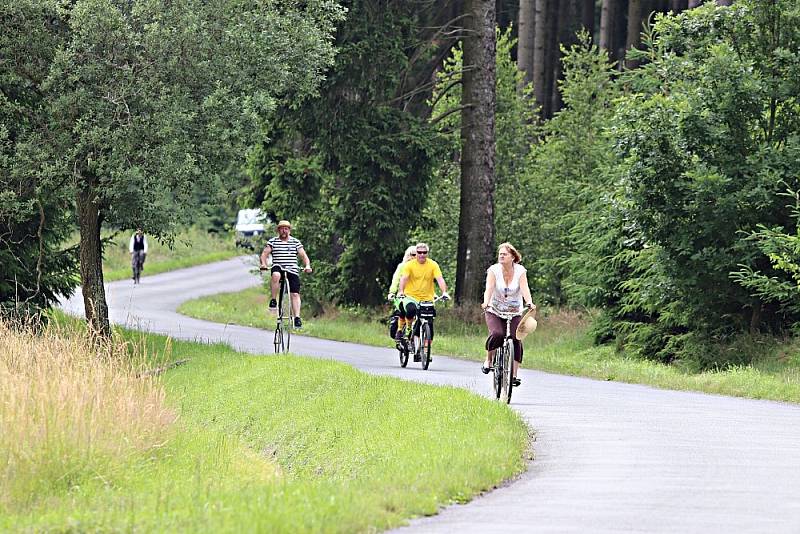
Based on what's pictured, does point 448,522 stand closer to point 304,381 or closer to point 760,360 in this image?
point 304,381

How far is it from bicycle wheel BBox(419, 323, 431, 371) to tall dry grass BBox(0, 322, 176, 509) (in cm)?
680

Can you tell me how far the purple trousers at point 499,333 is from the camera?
17266 mm

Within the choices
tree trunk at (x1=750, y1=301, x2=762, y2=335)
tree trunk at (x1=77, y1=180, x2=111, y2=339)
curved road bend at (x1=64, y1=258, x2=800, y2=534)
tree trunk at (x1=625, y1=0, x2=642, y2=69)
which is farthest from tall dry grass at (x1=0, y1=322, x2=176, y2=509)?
tree trunk at (x1=625, y1=0, x2=642, y2=69)

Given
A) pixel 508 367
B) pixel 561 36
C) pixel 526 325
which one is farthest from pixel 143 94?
pixel 561 36

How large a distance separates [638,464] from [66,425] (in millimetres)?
5280

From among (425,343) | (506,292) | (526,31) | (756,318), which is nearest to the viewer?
(506,292)

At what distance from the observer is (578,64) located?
129 feet

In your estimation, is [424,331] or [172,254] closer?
[424,331]

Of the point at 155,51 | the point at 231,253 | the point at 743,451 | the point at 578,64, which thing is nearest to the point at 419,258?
the point at 155,51

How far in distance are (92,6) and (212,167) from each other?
10.6ft

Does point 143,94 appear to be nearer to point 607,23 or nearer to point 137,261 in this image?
point 607,23

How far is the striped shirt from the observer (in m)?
23.3

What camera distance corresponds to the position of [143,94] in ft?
76.3

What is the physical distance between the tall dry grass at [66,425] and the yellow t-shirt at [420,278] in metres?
6.93
